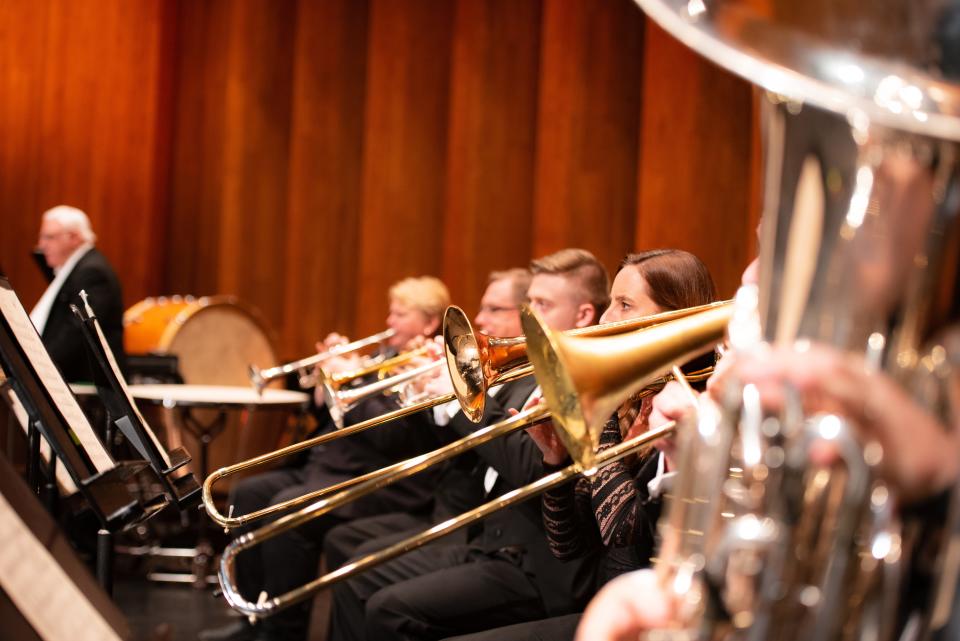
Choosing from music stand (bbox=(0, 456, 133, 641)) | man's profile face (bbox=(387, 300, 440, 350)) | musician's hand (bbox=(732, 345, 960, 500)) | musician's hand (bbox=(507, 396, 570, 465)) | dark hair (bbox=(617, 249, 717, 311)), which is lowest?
man's profile face (bbox=(387, 300, 440, 350))

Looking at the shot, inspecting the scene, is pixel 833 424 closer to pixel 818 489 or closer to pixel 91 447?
pixel 818 489

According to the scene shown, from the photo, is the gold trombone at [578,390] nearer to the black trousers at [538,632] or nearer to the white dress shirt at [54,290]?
the black trousers at [538,632]

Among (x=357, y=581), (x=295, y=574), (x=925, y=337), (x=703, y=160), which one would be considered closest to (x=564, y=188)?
(x=703, y=160)

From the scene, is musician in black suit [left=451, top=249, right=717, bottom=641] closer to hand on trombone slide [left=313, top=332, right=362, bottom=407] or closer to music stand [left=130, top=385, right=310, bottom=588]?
hand on trombone slide [left=313, top=332, right=362, bottom=407]

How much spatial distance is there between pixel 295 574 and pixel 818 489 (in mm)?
3312

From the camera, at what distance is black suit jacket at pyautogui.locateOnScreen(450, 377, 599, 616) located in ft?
8.25

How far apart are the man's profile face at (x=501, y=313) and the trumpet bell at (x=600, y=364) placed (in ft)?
6.91

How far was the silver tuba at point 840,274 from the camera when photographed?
955 millimetres

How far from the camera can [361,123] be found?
7.31 m

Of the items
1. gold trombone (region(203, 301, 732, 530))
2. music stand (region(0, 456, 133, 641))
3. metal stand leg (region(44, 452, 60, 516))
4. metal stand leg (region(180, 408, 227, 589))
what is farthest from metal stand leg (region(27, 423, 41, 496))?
metal stand leg (region(180, 408, 227, 589))

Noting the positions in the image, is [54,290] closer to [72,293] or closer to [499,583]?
[72,293]

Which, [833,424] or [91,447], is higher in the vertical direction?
[833,424]

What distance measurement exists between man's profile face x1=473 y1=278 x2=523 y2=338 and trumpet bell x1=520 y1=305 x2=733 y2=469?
6.91 feet

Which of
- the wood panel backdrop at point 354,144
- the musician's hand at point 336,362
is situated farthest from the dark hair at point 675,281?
the wood panel backdrop at point 354,144
